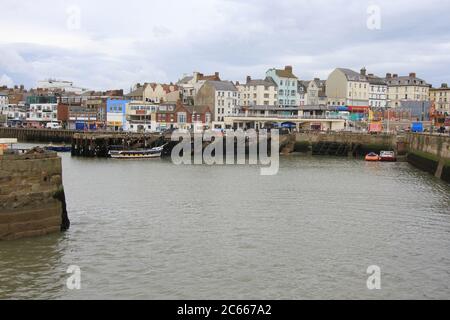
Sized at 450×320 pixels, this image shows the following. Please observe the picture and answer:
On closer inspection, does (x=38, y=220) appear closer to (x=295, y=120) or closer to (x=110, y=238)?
(x=110, y=238)

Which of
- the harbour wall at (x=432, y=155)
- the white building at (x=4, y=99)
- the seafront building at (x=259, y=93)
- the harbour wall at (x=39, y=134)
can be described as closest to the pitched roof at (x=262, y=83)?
the seafront building at (x=259, y=93)

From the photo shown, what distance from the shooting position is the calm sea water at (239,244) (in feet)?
60.0

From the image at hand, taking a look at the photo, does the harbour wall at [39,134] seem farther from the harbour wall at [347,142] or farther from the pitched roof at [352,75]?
Answer: the pitched roof at [352,75]

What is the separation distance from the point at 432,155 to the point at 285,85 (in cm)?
6732

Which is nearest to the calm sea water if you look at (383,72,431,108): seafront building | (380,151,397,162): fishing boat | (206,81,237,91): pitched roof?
(380,151,397,162): fishing boat

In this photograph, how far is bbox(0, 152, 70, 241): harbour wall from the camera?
21656mm

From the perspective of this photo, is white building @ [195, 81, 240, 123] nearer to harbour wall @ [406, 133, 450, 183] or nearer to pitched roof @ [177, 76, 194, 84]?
pitched roof @ [177, 76, 194, 84]

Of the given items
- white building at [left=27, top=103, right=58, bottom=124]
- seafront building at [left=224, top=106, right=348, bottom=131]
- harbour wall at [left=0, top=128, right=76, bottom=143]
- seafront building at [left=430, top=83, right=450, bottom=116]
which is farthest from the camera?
seafront building at [left=430, top=83, right=450, bottom=116]

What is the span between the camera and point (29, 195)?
22.2m

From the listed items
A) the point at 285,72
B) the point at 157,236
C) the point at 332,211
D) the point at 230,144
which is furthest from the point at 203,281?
the point at 285,72

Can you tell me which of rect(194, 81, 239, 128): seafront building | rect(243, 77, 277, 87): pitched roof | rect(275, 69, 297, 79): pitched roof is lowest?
rect(194, 81, 239, 128): seafront building

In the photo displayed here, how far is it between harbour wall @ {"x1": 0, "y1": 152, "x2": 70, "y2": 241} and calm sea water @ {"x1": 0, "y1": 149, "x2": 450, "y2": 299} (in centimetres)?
58

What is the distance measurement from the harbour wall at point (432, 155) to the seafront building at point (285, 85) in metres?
52.8
